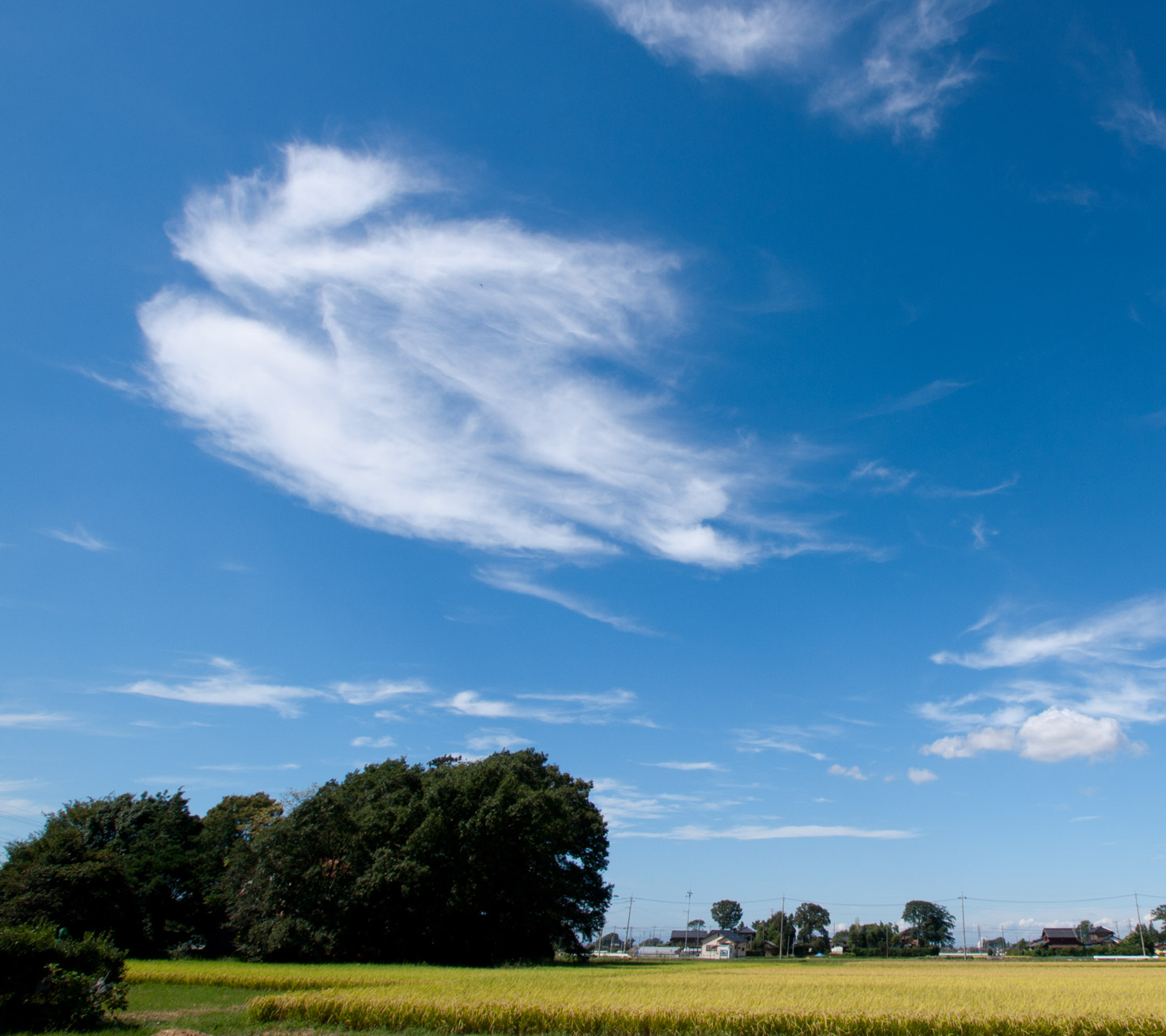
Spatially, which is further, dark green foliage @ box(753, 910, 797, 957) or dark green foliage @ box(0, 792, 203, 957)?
dark green foliage @ box(753, 910, 797, 957)

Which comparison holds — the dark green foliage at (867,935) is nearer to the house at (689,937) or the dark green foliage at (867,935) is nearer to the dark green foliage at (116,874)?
the house at (689,937)

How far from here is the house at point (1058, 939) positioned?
427ft

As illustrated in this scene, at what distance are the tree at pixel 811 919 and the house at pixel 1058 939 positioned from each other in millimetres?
38927

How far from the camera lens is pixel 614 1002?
711 inches

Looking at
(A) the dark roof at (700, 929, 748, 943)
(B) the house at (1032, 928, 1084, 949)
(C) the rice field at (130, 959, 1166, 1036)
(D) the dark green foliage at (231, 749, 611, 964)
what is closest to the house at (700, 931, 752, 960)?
(A) the dark roof at (700, 929, 748, 943)

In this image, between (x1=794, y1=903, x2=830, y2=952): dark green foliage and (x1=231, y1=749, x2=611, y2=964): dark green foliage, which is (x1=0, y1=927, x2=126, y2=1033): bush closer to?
(x1=231, y1=749, x2=611, y2=964): dark green foliage

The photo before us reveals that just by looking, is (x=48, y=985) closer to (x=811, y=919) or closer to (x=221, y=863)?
(x=221, y=863)

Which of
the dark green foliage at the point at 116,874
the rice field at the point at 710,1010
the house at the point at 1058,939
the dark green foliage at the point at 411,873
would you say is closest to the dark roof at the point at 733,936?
the house at the point at 1058,939

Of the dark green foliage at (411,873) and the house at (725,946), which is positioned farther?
the house at (725,946)

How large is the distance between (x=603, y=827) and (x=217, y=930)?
3077 cm

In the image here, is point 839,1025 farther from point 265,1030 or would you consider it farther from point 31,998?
point 31,998

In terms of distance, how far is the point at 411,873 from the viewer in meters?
44.3

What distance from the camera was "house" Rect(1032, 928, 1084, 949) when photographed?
427 ft

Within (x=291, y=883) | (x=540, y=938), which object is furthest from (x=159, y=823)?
(x=540, y=938)
